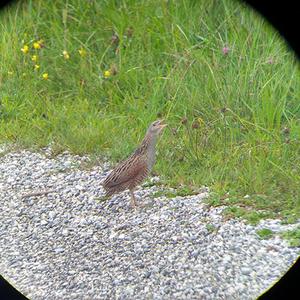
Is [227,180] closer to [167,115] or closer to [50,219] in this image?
[167,115]

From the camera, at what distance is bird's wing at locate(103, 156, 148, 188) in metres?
5.12

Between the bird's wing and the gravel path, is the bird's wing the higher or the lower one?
the higher one

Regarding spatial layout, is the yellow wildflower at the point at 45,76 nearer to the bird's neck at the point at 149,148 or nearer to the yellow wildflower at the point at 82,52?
the yellow wildflower at the point at 82,52

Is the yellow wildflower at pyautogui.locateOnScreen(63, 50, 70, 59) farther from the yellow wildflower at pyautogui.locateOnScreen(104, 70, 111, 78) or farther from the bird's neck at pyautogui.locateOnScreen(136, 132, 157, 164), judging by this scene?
the bird's neck at pyautogui.locateOnScreen(136, 132, 157, 164)

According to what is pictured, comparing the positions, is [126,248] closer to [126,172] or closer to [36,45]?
[126,172]

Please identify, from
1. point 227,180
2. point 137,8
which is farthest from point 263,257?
point 137,8

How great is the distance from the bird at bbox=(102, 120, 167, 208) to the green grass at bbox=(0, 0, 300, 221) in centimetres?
28

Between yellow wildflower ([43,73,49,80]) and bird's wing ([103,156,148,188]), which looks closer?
bird's wing ([103,156,148,188])

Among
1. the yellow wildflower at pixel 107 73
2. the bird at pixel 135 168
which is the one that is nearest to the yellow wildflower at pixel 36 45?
the yellow wildflower at pixel 107 73

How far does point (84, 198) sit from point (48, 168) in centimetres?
59

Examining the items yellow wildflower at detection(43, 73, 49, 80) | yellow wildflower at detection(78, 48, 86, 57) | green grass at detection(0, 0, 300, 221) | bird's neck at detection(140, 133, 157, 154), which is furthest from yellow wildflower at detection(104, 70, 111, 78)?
bird's neck at detection(140, 133, 157, 154)

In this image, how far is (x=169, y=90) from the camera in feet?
19.2

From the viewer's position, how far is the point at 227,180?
520cm

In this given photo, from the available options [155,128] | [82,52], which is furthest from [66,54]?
[155,128]
